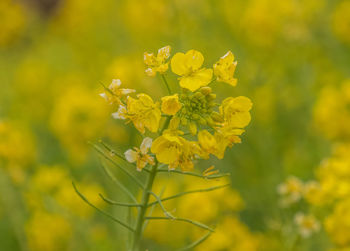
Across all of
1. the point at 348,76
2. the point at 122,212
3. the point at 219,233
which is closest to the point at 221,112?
the point at 219,233

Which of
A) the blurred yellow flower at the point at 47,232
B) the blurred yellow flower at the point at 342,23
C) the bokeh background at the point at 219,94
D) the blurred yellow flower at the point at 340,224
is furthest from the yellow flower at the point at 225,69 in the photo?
the blurred yellow flower at the point at 342,23

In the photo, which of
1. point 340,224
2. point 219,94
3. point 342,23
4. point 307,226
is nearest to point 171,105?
point 340,224

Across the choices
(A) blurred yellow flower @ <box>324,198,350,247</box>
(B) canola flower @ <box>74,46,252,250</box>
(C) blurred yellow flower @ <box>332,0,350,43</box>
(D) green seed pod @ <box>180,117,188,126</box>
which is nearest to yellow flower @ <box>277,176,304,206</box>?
(A) blurred yellow flower @ <box>324,198,350,247</box>

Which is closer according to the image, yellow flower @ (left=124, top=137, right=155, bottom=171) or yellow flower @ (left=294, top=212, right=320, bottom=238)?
yellow flower @ (left=124, top=137, right=155, bottom=171)

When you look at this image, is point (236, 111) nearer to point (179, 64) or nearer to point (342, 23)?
point (179, 64)

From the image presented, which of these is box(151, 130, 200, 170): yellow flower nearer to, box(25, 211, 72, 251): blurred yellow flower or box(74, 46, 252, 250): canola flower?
box(74, 46, 252, 250): canola flower

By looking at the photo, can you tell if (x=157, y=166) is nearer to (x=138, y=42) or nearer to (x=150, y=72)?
(x=150, y=72)
